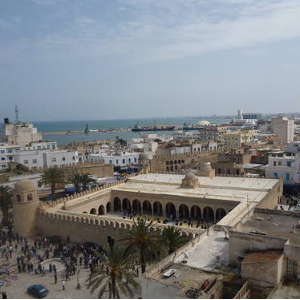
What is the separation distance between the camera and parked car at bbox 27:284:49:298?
20.4 metres

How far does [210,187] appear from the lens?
39.1 m

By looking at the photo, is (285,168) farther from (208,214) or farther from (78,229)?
(78,229)

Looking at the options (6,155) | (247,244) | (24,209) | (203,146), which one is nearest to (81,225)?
(24,209)

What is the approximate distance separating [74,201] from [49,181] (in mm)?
9101

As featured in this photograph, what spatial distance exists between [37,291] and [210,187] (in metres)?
23.4

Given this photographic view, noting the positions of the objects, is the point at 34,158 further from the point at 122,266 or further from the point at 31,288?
the point at 122,266

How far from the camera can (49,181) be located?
42.8 m

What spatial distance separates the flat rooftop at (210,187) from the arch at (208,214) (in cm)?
136

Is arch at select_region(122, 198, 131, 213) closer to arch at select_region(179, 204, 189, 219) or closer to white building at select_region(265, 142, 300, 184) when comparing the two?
arch at select_region(179, 204, 189, 219)

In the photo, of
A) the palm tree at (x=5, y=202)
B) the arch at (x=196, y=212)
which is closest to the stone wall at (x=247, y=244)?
the arch at (x=196, y=212)

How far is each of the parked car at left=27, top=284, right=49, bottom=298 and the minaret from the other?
11423mm

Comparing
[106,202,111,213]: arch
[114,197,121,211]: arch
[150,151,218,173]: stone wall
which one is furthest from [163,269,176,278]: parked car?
[150,151,218,173]: stone wall

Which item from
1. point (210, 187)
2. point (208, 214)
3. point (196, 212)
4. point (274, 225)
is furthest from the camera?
point (210, 187)

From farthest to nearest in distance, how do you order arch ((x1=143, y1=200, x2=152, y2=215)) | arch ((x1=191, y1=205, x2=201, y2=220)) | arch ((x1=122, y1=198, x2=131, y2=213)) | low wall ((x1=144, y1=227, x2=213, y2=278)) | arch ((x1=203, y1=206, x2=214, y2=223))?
arch ((x1=122, y1=198, x2=131, y2=213)) → arch ((x1=143, y1=200, x2=152, y2=215)) → arch ((x1=191, y1=205, x2=201, y2=220)) → arch ((x1=203, y1=206, x2=214, y2=223)) → low wall ((x1=144, y1=227, x2=213, y2=278))
